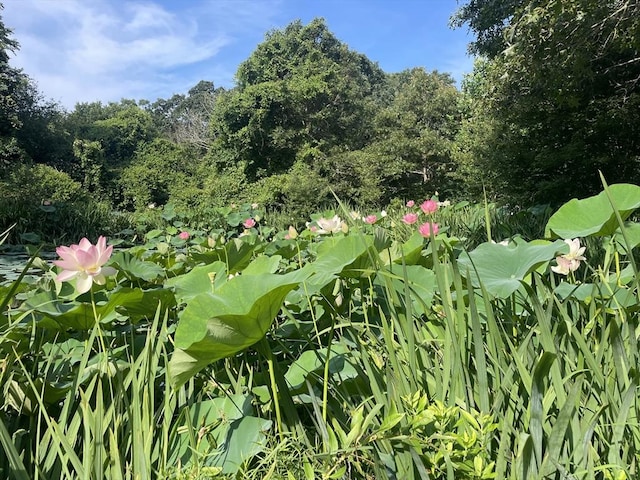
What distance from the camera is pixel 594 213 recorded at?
986 mm

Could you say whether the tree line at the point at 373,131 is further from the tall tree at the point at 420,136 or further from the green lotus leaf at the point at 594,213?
the green lotus leaf at the point at 594,213

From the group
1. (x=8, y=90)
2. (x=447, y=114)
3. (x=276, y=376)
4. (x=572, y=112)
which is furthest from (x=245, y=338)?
(x=8, y=90)

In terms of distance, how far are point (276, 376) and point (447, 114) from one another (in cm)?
1047

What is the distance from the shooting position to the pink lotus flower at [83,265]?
0.80 meters

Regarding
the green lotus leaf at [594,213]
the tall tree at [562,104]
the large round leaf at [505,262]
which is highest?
the tall tree at [562,104]

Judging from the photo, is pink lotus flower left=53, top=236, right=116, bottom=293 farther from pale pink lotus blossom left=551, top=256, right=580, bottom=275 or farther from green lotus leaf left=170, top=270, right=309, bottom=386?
pale pink lotus blossom left=551, top=256, right=580, bottom=275

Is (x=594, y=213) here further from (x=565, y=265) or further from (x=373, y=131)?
(x=373, y=131)

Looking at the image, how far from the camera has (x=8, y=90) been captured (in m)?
11.9

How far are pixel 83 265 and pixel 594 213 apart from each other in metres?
1.00

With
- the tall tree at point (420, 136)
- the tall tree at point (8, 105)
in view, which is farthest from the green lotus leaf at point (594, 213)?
the tall tree at point (8, 105)

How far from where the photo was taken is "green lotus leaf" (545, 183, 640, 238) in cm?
93

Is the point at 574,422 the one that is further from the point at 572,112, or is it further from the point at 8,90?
the point at 8,90

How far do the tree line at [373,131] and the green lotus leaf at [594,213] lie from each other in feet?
1.05

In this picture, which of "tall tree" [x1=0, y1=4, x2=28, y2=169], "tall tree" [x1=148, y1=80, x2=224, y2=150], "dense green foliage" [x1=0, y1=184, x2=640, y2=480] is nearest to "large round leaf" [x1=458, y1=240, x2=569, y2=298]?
"dense green foliage" [x1=0, y1=184, x2=640, y2=480]
